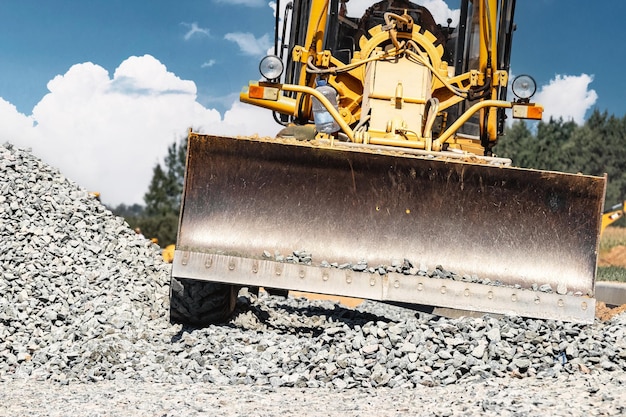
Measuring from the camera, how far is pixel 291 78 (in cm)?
712

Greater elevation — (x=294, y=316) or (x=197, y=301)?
(x=197, y=301)

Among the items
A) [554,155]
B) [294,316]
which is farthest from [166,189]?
[294,316]

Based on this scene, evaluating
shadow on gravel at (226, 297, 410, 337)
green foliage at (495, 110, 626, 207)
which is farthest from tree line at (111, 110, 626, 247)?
shadow on gravel at (226, 297, 410, 337)

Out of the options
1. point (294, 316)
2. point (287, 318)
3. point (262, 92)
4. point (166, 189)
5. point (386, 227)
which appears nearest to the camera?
point (386, 227)

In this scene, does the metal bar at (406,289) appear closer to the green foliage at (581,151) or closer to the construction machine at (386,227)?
the construction machine at (386,227)

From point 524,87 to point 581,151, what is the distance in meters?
31.9

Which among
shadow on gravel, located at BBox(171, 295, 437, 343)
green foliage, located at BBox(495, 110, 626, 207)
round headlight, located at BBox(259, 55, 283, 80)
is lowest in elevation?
shadow on gravel, located at BBox(171, 295, 437, 343)

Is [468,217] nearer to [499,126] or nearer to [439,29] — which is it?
[499,126]

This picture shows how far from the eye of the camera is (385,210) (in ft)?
17.8

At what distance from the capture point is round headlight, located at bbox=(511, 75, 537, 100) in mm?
6371

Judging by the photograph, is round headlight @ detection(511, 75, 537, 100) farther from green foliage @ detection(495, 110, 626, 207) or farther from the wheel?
green foliage @ detection(495, 110, 626, 207)

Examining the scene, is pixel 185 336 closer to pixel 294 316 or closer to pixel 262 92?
pixel 294 316

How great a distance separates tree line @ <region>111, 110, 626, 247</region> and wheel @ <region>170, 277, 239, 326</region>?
24.5m

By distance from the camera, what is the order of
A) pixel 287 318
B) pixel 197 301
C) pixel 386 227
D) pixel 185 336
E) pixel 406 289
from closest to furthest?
pixel 406 289 < pixel 386 227 < pixel 185 336 < pixel 197 301 < pixel 287 318
